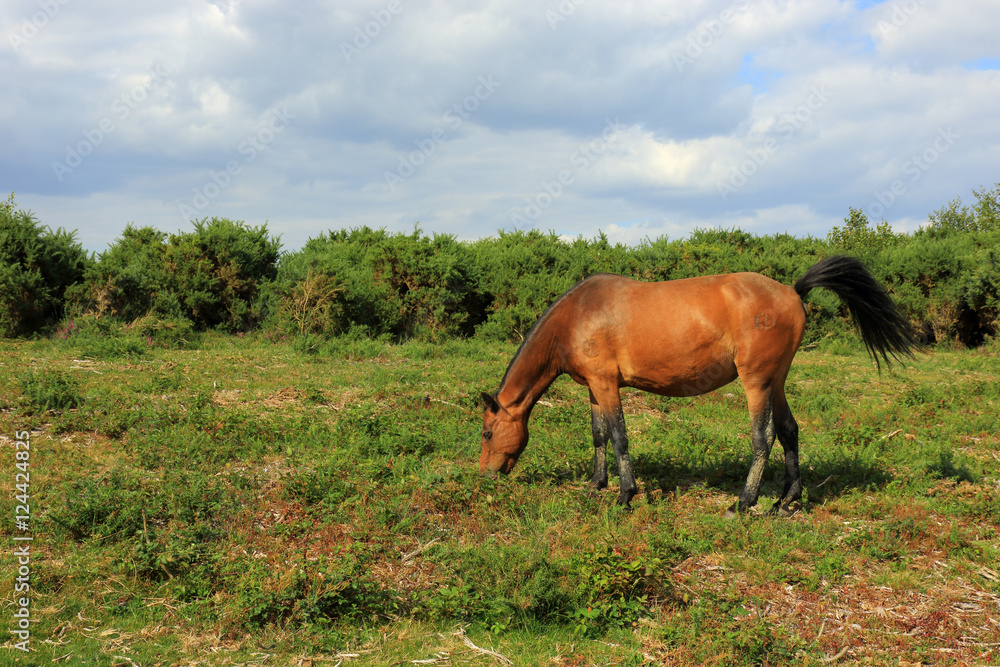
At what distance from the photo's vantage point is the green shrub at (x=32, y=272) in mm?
14594

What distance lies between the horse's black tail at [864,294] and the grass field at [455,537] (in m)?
1.66

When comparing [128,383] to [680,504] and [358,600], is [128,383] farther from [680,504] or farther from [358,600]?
[680,504]

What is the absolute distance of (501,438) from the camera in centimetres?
705

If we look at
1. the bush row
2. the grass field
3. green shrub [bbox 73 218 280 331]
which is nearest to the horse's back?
the grass field

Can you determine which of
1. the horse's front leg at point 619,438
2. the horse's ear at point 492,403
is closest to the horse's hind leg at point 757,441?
the horse's front leg at point 619,438

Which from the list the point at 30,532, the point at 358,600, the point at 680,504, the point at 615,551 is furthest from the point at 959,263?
the point at 30,532

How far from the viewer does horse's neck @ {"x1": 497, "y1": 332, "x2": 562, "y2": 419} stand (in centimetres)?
709

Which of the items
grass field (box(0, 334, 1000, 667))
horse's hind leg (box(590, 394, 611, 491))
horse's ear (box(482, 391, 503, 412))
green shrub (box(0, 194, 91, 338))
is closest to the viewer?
grass field (box(0, 334, 1000, 667))

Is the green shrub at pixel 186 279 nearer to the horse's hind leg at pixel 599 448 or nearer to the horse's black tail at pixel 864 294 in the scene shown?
the horse's hind leg at pixel 599 448

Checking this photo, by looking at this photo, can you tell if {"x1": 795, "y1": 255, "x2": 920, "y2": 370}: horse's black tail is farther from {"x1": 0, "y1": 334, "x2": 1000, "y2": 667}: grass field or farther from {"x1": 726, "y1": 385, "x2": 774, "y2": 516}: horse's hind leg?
{"x1": 0, "y1": 334, "x2": 1000, "y2": 667}: grass field

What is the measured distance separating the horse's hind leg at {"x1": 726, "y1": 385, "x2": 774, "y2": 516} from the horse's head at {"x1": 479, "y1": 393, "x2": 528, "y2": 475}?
2.27 m

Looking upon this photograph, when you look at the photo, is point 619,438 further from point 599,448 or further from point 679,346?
point 679,346

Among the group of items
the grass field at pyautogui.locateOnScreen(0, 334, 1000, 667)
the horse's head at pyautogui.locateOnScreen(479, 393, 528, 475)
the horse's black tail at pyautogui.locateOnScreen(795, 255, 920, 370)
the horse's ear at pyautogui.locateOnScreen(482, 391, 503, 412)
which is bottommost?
the grass field at pyautogui.locateOnScreen(0, 334, 1000, 667)

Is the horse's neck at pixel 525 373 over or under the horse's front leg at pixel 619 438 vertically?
over
